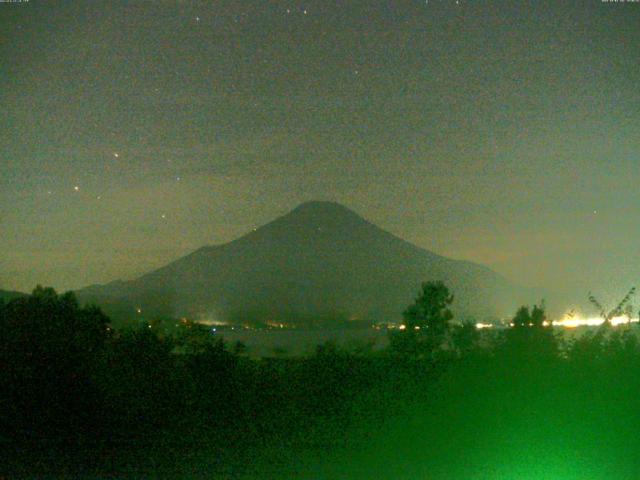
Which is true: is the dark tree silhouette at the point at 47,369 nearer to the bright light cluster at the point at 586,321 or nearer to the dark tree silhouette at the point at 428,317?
the dark tree silhouette at the point at 428,317

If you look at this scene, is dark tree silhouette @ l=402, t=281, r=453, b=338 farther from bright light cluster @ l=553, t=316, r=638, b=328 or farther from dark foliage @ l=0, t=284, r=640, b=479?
dark foliage @ l=0, t=284, r=640, b=479

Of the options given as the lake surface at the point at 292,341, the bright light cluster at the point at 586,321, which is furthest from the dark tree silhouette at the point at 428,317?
the bright light cluster at the point at 586,321

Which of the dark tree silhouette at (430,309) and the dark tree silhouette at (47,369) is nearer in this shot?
the dark tree silhouette at (47,369)

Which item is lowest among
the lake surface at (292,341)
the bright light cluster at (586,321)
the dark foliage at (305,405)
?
the dark foliage at (305,405)

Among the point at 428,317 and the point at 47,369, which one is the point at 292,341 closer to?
the point at 428,317

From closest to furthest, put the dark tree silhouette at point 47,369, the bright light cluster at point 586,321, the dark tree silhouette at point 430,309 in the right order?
the dark tree silhouette at point 47,369 < the bright light cluster at point 586,321 < the dark tree silhouette at point 430,309

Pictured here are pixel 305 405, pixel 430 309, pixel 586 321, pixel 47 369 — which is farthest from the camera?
pixel 430 309

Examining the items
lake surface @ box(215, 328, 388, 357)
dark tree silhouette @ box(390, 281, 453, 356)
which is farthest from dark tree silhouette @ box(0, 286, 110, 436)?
dark tree silhouette @ box(390, 281, 453, 356)

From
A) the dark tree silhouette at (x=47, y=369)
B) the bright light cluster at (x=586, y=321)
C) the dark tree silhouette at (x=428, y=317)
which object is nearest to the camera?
the dark tree silhouette at (x=47, y=369)

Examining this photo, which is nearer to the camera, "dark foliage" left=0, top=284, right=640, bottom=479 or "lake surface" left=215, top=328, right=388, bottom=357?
"dark foliage" left=0, top=284, right=640, bottom=479

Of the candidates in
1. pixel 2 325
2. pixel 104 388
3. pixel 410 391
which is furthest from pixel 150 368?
pixel 410 391

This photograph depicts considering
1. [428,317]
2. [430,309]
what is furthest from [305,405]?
[430,309]

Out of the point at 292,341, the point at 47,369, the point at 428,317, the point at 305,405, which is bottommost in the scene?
the point at 305,405
